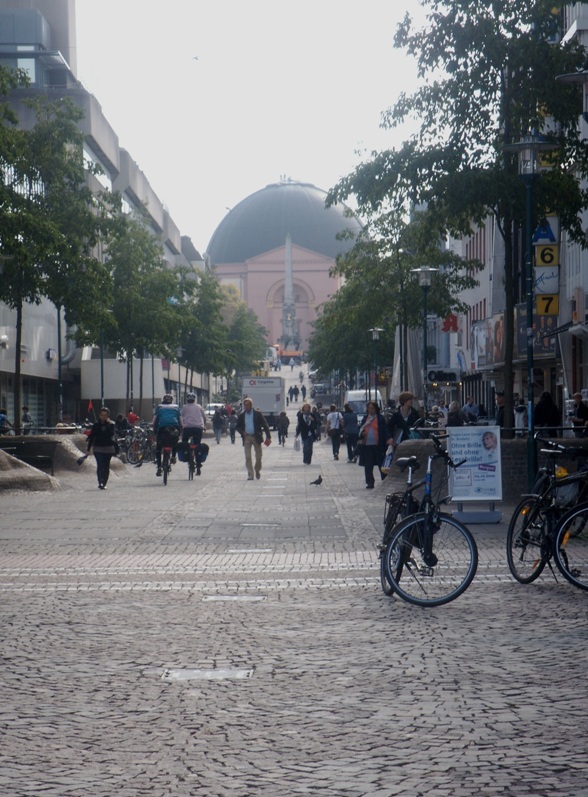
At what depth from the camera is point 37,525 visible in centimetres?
1780

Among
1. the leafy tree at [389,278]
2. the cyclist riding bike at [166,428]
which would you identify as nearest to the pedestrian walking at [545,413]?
the cyclist riding bike at [166,428]

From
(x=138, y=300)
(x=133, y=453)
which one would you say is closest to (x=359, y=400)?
(x=138, y=300)

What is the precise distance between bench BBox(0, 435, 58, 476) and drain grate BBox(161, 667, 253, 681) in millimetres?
20840

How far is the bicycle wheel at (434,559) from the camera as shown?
10.2 m

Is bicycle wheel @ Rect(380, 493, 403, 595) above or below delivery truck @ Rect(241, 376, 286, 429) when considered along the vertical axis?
below

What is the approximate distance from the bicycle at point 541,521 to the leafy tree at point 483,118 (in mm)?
10498

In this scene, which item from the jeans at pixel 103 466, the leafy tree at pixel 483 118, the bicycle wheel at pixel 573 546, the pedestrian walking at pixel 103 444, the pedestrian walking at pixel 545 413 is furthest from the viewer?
the pedestrian walking at pixel 545 413

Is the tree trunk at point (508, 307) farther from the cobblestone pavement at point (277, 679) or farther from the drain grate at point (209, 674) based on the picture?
the drain grate at point (209, 674)

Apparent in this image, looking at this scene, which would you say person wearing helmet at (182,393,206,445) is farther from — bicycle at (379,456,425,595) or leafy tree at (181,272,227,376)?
leafy tree at (181,272,227,376)

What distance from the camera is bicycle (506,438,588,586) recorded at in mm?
10984

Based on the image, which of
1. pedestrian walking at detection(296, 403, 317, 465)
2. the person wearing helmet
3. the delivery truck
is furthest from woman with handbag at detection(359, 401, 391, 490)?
the delivery truck

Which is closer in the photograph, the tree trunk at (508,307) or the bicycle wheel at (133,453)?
the tree trunk at (508,307)

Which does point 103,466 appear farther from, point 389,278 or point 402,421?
point 389,278

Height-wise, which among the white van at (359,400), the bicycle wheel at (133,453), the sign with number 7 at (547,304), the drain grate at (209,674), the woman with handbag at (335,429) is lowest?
the drain grate at (209,674)
